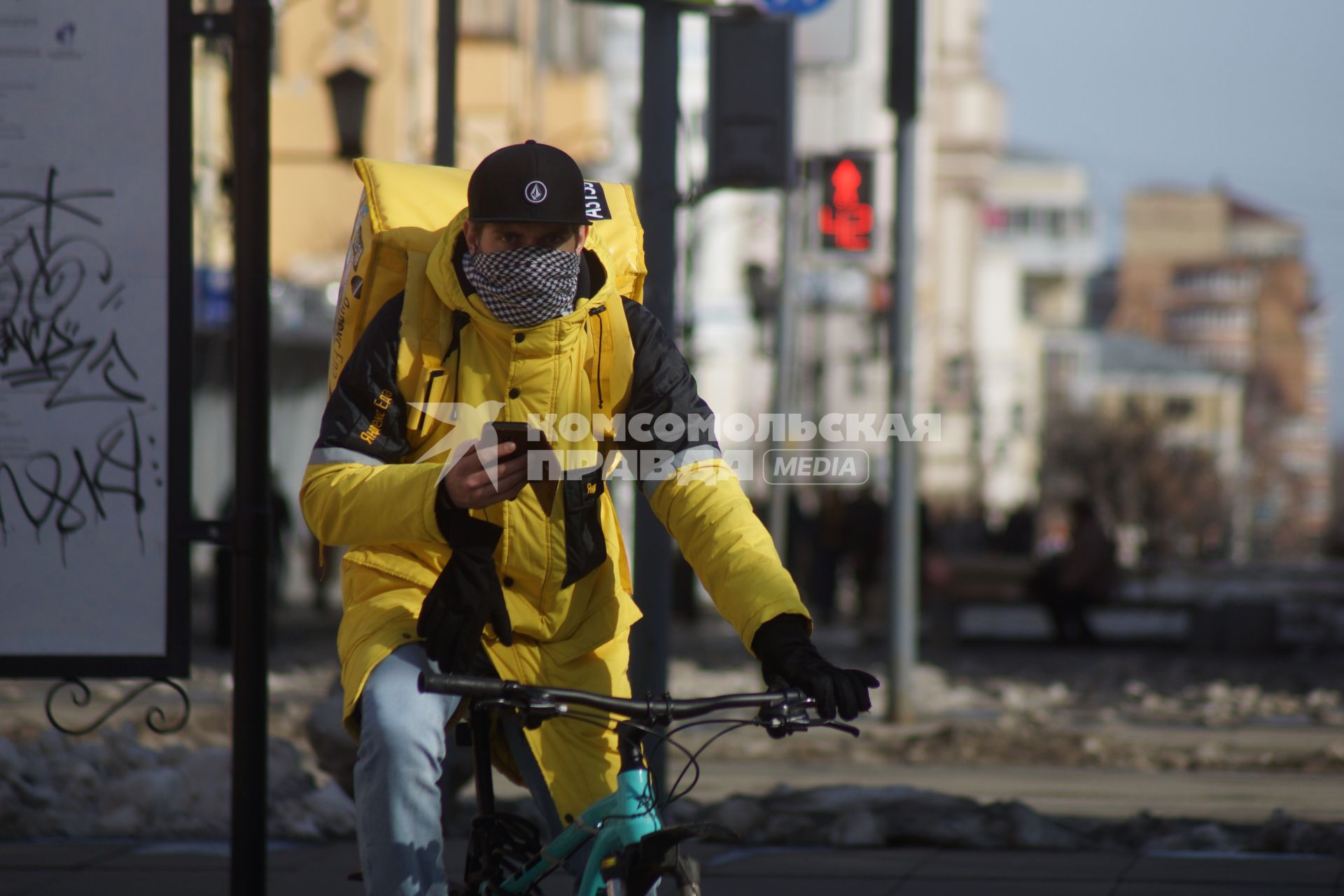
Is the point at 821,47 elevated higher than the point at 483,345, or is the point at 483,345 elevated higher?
the point at 821,47

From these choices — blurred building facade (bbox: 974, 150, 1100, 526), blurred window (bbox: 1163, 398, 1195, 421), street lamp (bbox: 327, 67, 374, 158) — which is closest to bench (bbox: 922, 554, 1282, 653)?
street lamp (bbox: 327, 67, 374, 158)

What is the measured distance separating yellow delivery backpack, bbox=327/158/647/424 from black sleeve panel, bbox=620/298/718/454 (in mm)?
25

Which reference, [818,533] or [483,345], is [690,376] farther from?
[818,533]

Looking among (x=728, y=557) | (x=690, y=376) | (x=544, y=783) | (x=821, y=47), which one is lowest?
(x=544, y=783)

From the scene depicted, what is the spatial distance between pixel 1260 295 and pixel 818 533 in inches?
5161

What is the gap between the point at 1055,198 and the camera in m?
124

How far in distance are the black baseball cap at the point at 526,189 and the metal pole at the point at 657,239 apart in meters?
3.17

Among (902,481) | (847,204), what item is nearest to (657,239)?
(902,481)

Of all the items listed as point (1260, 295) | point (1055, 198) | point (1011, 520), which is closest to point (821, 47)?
point (1011, 520)

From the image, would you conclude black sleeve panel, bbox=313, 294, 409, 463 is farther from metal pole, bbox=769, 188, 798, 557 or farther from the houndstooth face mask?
metal pole, bbox=769, 188, 798, 557

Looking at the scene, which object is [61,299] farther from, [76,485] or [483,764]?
[483,764]

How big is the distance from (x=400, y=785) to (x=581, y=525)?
23.1 inches

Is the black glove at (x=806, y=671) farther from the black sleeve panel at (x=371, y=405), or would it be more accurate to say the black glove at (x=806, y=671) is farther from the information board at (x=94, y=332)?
the information board at (x=94, y=332)

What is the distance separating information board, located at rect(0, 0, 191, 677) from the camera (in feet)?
15.9
